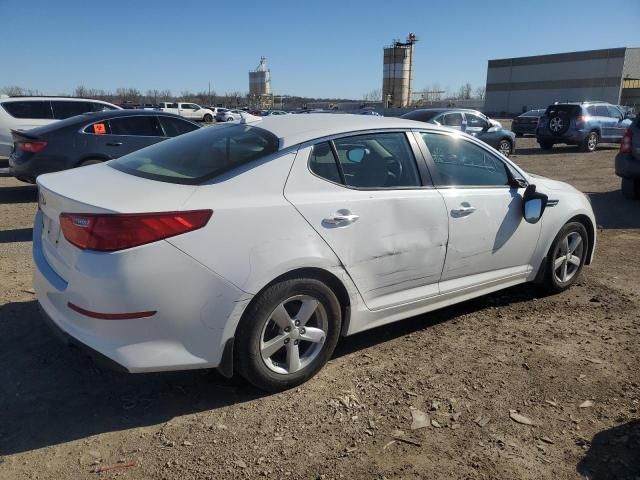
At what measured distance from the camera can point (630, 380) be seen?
3342 millimetres

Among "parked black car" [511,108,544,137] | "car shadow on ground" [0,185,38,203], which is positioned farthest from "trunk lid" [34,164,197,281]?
"parked black car" [511,108,544,137]

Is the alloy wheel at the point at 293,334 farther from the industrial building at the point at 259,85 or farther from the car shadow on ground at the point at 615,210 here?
the industrial building at the point at 259,85

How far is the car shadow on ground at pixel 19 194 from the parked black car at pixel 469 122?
375 inches

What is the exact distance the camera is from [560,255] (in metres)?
4.70

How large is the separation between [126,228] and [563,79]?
269 feet

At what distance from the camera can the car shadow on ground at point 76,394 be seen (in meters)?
2.76

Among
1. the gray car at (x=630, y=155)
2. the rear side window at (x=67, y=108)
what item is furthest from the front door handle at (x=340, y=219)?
the rear side window at (x=67, y=108)

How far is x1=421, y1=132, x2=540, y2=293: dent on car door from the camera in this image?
3.75 m

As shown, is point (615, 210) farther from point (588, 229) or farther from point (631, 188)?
point (588, 229)

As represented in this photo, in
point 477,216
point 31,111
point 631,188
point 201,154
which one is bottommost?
point 631,188

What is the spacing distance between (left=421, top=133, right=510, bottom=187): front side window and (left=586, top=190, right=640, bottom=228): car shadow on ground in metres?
4.20

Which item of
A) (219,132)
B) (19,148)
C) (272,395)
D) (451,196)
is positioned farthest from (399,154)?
(19,148)

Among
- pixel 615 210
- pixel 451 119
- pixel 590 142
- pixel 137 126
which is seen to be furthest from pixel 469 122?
pixel 137 126

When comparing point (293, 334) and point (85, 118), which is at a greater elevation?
point (85, 118)
